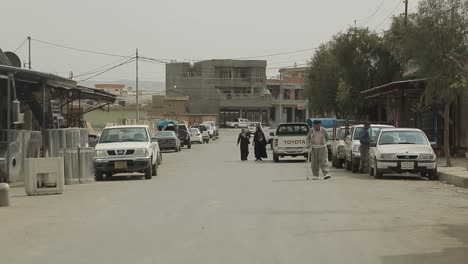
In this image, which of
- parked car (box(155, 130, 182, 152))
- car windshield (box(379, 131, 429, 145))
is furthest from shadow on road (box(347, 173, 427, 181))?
parked car (box(155, 130, 182, 152))

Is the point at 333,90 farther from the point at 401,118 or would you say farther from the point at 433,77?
the point at 433,77

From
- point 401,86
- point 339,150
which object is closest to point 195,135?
point 401,86

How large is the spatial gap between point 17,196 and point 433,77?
14.3 m

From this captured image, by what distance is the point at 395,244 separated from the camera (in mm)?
9711

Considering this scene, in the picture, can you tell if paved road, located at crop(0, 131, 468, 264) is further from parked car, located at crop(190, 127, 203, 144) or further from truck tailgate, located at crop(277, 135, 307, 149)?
parked car, located at crop(190, 127, 203, 144)

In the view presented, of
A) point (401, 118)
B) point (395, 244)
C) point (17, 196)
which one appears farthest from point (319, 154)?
point (401, 118)

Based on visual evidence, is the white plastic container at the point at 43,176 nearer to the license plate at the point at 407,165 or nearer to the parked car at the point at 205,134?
the license plate at the point at 407,165

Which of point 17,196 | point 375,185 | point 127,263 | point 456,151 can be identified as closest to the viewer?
point 127,263

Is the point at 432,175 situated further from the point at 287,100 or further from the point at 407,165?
the point at 287,100

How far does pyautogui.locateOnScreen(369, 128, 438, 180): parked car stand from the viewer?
21641mm

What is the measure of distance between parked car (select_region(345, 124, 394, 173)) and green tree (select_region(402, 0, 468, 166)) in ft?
8.80

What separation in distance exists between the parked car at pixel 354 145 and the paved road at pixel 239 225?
18.9ft

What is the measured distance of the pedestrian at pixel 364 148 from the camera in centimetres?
2388

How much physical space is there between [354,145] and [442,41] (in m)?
4.65
